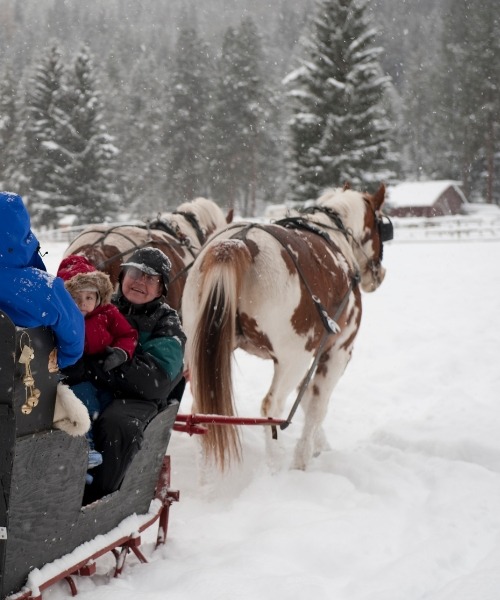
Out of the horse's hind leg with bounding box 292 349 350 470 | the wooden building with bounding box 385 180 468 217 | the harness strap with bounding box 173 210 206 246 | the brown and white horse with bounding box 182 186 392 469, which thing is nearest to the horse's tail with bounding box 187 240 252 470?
the brown and white horse with bounding box 182 186 392 469

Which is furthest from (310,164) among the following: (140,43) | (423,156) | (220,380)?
(140,43)

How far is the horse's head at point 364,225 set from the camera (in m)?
5.75

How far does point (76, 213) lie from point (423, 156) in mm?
36522

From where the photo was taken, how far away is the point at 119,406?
281 cm

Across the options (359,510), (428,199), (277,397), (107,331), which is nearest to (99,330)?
(107,331)

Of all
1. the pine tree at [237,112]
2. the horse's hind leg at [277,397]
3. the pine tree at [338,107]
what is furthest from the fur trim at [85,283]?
the pine tree at [237,112]

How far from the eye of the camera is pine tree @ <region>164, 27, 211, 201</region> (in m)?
40.1

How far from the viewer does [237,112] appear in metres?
40.3

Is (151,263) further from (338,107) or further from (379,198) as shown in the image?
(338,107)

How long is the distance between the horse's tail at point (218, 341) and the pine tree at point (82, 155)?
92.4 ft

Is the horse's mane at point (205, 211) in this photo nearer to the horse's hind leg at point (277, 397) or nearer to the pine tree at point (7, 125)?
the horse's hind leg at point (277, 397)

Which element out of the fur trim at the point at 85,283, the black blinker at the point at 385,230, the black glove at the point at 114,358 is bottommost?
the black glove at the point at 114,358

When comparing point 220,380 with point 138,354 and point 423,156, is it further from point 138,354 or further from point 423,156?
point 423,156

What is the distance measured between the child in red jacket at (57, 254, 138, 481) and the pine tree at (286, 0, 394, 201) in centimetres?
2280
